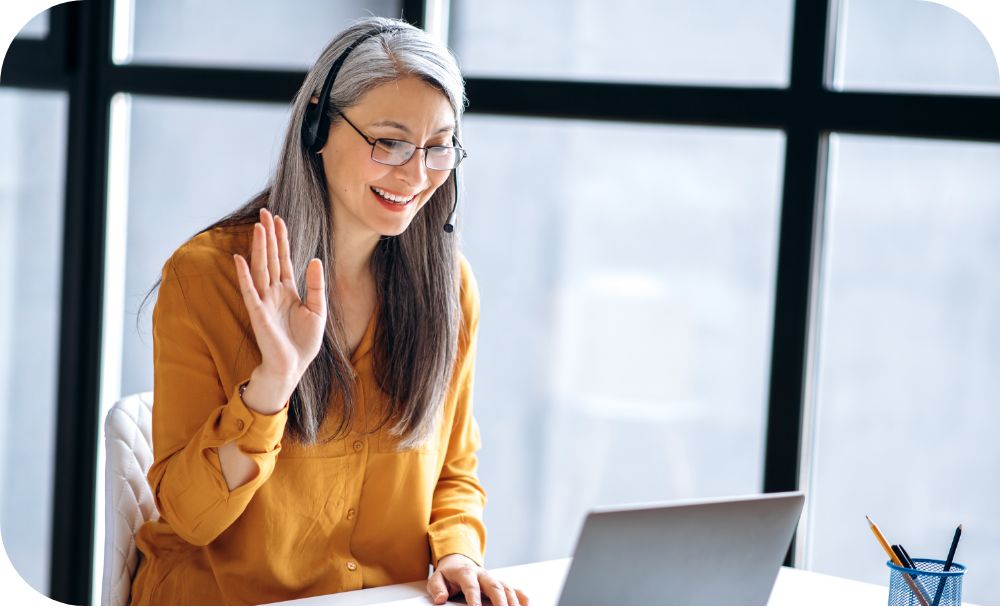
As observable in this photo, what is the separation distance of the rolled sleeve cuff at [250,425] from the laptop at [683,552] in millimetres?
514

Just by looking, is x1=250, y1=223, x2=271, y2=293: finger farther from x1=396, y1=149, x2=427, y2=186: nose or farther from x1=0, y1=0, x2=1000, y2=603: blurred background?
x1=0, y1=0, x2=1000, y2=603: blurred background

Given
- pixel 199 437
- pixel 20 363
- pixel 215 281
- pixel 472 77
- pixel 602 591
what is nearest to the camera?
pixel 602 591

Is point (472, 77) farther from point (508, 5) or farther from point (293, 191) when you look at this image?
point (293, 191)

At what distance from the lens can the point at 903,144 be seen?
229cm

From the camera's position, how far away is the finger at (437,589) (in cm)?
154

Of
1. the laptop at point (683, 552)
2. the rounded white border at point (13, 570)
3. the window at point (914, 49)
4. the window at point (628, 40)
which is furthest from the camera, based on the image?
the window at point (628, 40)

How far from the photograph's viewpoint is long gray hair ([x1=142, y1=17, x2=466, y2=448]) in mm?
1650

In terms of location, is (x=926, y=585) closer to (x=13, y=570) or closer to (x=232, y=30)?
(x=13, y=570)

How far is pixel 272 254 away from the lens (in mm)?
1506

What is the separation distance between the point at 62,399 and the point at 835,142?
231 centimetres

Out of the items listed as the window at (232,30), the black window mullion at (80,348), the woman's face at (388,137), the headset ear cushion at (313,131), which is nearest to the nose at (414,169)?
A: the woman's face at (388,137)

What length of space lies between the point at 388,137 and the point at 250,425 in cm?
49

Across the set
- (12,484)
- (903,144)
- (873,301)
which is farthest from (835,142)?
(12,484)

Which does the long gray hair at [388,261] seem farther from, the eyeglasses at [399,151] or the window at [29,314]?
the window at [29,314]
